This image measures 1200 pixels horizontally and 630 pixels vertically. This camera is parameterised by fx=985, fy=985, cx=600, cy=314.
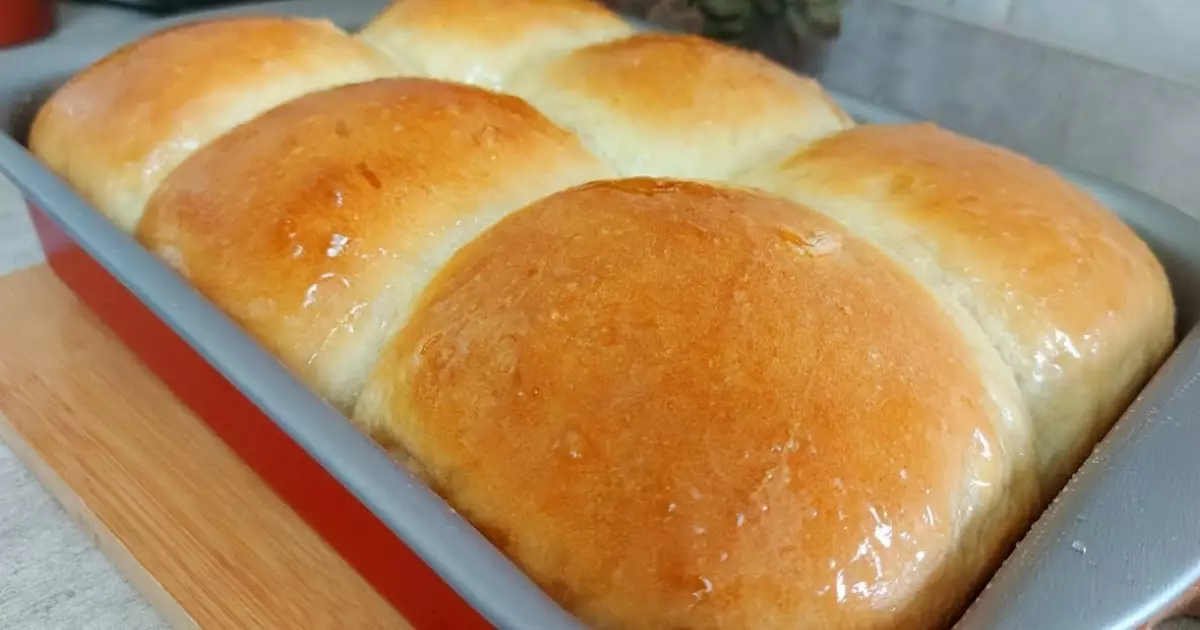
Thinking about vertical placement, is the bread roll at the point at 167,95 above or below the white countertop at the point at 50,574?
above

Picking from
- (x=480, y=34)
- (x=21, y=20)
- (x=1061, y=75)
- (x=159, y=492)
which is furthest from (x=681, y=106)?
(x=21, y=20)

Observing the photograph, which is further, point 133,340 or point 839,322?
point 133,340

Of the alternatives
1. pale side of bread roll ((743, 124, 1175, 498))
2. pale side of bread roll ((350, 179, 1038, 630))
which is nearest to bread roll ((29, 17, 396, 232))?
pale side of bread roll ((350, 179, 1038, 630))

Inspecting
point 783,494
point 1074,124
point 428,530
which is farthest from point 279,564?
point 1074,124

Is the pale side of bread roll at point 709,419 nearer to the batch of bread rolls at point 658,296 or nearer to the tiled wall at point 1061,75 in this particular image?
the batch of bread rolls at point 658,296

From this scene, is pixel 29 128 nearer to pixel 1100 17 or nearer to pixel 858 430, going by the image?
pixel 858 430

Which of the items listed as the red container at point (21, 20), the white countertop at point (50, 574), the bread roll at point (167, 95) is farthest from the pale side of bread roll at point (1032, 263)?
the red container at point (21, 20)
